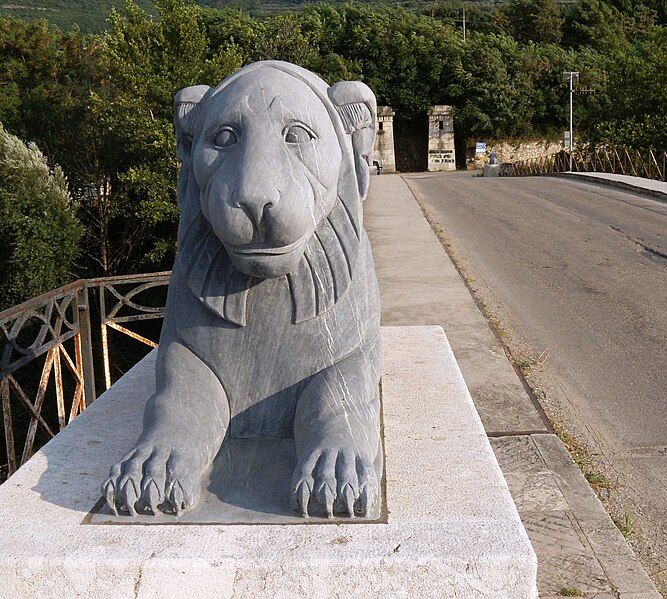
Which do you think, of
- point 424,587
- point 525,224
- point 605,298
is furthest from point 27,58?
point 424,587

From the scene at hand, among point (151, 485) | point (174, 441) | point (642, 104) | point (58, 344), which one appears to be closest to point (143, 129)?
point (58, 344)

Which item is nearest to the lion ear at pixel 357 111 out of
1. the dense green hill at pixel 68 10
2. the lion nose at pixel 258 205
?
the lion nose at pixel 258 205

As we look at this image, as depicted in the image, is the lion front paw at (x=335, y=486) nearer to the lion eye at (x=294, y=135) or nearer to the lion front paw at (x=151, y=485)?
the lion front paw at (x=151, y=485)

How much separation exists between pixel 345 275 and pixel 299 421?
0.46 metres

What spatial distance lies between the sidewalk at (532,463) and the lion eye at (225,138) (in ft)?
5.70

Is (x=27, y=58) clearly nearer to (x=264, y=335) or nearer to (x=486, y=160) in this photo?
(x=486, y=160)

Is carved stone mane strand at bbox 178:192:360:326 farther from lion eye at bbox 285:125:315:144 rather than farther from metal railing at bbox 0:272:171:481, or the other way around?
metal railing at bbox 0:272:171:481

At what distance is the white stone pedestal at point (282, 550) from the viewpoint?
5.69 ft

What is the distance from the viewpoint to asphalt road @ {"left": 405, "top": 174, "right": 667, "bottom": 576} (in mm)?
3934

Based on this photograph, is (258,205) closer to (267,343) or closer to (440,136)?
(267,343)

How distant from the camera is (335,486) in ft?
6.16

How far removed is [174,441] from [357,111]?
3.56 ft

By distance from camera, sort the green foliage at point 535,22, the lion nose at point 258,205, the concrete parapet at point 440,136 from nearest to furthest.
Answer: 1. the lion nose at point 258,205
2. the concrete parapet at point 440,136
3. the green foliage at point 535,22

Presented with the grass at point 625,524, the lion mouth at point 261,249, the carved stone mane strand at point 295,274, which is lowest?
the grass at point 625,524
